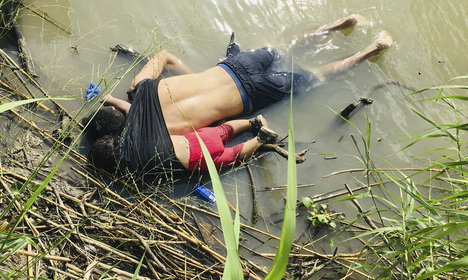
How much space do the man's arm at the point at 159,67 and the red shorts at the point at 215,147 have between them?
880 mm

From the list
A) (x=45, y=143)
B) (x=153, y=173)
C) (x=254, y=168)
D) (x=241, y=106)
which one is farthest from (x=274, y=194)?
(x=45, y=143)

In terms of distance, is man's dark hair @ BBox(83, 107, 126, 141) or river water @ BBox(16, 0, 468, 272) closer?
man's dark hair @ BBox(83, 107, 126, 141)

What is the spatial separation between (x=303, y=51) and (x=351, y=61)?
60 centimetres

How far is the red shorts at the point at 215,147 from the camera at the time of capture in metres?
3.56

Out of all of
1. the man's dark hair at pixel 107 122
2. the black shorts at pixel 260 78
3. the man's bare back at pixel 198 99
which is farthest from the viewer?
the black shorts at pixel 260 78

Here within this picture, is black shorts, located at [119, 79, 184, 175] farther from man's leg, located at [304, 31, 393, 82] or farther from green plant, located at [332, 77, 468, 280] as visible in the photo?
man's leg, located at [304, 31, 393, 82]

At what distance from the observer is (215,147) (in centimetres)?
362

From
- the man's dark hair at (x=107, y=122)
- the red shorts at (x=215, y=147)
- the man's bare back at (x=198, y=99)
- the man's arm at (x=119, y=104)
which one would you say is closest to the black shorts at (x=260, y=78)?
the man's bare back at (x=198, y=99)

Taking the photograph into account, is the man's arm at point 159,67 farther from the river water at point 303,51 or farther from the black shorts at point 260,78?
the black shorts at point 260,78

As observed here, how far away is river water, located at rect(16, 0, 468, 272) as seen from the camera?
13.2ft

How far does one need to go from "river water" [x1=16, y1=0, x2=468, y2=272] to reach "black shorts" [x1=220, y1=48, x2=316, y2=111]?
0.19 metres

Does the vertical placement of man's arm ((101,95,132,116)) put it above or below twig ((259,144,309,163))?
above

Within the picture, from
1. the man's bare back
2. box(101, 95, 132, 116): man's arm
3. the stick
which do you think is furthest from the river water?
the man's bare back

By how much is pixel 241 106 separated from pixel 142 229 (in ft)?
5.55
